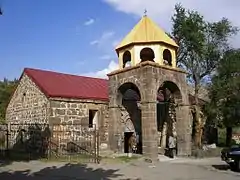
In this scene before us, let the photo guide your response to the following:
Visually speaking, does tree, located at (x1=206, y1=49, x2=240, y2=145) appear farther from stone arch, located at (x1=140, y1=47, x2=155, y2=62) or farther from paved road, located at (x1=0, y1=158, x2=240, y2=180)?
paved road, located at (x1=0, y1=158, x2=240, y2=180)

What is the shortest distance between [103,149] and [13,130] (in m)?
6.67

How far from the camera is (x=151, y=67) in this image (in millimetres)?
22047

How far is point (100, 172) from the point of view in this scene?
15336 mm

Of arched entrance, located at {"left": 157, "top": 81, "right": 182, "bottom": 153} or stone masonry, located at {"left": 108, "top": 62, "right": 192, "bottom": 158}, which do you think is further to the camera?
arched entrance, located at {"left": 157, "top": 81, "right": 182, "bottom": 153}

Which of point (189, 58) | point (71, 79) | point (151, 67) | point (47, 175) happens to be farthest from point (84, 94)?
point (47, 175)

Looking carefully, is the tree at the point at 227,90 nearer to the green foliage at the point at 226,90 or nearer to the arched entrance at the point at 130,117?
the green foliage at the point at 226,90

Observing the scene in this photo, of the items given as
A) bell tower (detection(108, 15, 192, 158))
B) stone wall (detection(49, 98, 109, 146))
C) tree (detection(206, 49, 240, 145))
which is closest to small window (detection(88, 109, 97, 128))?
stone wall (detection(49, 98, 109, 146))

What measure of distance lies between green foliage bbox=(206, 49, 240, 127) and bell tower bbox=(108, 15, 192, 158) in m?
3.94

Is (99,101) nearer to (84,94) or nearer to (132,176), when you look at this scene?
(84,94)

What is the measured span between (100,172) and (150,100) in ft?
24.5

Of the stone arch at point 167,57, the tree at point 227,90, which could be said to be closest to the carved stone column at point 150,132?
the stone arch at point 167,57

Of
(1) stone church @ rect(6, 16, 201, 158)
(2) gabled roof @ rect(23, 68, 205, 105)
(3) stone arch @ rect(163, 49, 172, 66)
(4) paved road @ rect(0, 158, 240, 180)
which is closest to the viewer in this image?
(4) paved road @ rect(0, 158, 240, 180)

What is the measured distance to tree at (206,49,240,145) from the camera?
88.5 ft

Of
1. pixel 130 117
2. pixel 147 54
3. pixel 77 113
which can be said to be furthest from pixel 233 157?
pixel 77 113
